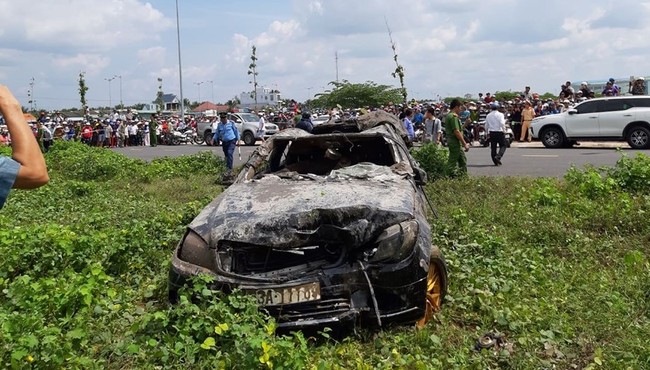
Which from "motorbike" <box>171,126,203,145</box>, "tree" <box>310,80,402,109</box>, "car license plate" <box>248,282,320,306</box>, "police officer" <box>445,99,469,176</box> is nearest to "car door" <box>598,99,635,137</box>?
"police officer" <box>445,99,469,176</box>

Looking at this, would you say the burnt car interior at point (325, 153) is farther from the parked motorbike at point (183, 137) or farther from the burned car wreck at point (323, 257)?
the parked motorbike at point (183, 137)

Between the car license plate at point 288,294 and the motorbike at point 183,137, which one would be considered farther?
the motorbike at point 183,137

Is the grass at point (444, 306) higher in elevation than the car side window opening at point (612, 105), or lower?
lower

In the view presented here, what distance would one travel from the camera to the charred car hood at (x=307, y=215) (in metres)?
4.73

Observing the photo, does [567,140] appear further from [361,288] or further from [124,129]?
[124,129]

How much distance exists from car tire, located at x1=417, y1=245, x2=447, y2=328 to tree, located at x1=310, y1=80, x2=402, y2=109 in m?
49.5

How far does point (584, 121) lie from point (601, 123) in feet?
1.74

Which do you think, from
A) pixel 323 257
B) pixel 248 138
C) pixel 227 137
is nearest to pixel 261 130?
pixel 248 138

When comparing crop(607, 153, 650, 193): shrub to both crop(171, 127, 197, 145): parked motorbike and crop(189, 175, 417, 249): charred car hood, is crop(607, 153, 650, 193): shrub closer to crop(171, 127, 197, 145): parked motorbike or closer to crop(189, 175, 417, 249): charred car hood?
crop(189, 175, 417, 249): charred car hood

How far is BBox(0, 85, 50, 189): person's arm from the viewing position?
7.69 feet

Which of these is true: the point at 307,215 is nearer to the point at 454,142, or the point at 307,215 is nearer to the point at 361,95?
the point at 454,142

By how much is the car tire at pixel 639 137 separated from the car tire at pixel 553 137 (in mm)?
2098

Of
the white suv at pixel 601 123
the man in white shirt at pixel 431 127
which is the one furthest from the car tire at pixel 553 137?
the man in white shirt at pixel 431 127

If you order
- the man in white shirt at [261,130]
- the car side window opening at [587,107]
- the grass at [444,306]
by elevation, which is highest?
the car side window opening at [587,107]
